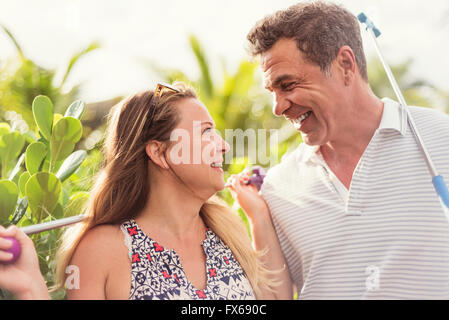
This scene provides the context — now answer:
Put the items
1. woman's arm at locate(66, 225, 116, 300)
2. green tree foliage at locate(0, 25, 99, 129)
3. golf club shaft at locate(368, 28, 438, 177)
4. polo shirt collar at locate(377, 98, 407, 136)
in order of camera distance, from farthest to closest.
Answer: green tree foliage at locate(0, 25, 99, 129) < polo shirt collar at locate(377, 98, 407, 136) < golf club shaft at locate(368, 28, 438, 177) < woman's arm at locate(66, 225, 116, 300)

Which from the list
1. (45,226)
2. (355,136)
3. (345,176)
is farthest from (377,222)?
(45,226)

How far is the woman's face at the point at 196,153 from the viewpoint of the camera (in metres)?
1.23

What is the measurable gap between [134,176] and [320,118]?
65 centimetres

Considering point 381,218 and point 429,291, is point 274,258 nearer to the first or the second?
point 381,218

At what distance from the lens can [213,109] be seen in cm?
579

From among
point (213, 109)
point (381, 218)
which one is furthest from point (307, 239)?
Result: point (213, 109)

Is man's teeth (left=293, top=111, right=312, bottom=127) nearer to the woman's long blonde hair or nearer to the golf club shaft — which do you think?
the golf club shaft

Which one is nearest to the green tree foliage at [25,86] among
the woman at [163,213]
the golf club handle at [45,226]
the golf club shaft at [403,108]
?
the woman at [163,213]

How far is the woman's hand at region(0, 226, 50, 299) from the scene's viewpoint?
0.88m

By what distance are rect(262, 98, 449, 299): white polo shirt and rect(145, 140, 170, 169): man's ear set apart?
18.8 inches

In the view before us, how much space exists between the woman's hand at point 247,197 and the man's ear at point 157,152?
0.32 meters

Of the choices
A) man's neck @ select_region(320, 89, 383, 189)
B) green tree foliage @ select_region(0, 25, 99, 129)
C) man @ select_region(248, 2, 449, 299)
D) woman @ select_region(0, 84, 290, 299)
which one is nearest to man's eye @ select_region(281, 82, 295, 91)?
man @ select_region(248, 2, 449, 299)

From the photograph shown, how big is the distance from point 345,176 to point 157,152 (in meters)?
0.65
